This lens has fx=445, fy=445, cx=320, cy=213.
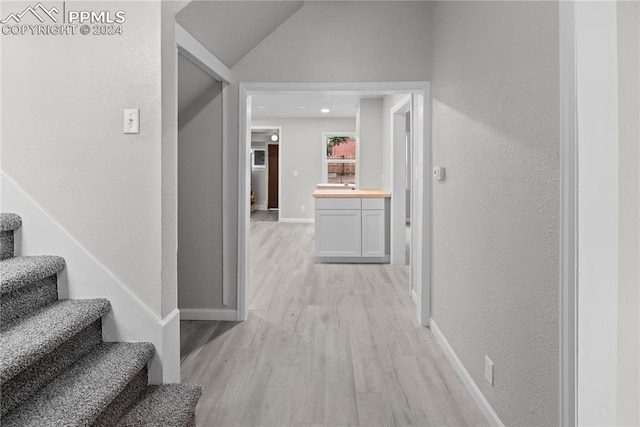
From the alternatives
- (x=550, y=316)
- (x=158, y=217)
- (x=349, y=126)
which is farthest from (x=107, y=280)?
(x=349, y=126)

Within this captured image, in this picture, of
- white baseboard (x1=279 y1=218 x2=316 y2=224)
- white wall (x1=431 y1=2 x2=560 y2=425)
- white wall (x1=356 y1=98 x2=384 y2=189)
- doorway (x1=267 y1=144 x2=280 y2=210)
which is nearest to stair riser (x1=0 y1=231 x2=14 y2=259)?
white wall (x1=431 y1=2 x2=560 y2=425)

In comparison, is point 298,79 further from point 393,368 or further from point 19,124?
point 393,368

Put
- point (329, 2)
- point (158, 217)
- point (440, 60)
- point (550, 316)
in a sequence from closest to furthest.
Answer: point (550, 316) < point (158, 217) < point (440, 60) < point (329, 2)

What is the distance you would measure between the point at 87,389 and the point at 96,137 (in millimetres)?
1098

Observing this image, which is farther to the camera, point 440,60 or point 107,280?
point 440,60

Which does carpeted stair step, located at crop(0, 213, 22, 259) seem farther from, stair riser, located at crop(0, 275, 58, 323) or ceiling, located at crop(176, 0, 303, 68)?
ceiling, located at crop(176, 0, 303, 68)

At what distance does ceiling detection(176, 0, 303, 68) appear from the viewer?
241 cm

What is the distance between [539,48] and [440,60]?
160cm

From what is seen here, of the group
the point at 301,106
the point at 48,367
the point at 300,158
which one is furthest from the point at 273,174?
the point at 48,367

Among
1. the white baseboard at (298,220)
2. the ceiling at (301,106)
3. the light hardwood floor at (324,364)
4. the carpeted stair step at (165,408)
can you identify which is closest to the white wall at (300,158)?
the white baseboard at (298,220)

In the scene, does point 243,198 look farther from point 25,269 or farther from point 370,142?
point 370,142

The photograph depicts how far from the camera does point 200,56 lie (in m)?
2.69

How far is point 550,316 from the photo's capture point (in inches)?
57.7

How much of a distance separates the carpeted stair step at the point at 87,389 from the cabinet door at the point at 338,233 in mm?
3871
